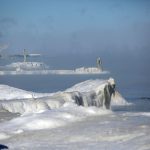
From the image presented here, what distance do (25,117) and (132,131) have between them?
414cm

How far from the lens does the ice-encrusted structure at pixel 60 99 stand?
2194cm

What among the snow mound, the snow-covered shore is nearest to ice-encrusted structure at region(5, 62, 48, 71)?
the snow mound

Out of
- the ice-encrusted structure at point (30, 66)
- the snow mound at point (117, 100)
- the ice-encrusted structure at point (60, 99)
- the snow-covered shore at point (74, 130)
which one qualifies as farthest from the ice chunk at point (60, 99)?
the ice-encrusted structure at point (30, 66)

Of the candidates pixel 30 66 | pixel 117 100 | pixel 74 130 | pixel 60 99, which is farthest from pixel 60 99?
pixel 30 66

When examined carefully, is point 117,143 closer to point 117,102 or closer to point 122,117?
point 122,117

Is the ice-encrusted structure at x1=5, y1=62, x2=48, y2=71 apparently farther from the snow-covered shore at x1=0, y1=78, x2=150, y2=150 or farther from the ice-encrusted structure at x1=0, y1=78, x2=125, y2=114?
the snow-covered shore at x1=0, y1=78, x2=150, y2=150

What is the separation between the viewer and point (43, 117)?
1605cm

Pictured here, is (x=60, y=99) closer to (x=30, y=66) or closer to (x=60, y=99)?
(x=60, y=99)

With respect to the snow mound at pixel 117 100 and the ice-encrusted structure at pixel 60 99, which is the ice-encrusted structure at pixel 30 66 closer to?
the snow mound at pixel 117 100

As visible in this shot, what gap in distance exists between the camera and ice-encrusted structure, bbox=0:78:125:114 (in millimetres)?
21938

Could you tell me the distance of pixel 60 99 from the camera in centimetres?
2327

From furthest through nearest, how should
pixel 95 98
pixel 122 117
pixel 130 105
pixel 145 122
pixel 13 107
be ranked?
1. pixel 130 105
2. pixel 95 98
3. pixel 13 107
4. pixel 122 117
5. pixel 145 122

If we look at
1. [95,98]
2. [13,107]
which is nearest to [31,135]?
[13,107]

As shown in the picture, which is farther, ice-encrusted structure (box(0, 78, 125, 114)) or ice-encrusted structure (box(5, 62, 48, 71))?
ice-encrusted structure (box(5, 62, 48, 71))
